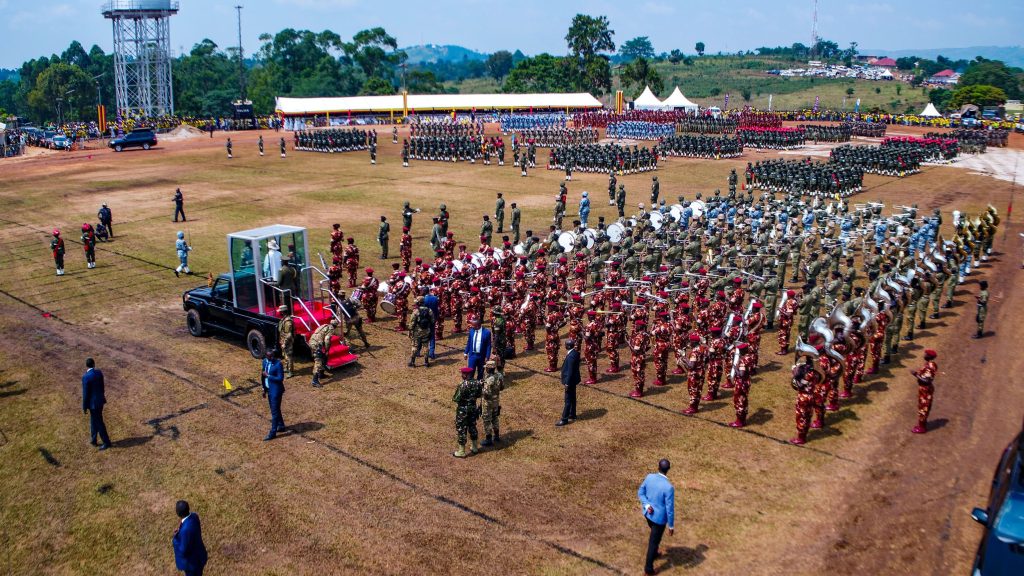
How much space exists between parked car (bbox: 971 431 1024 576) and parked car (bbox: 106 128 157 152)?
191 feet

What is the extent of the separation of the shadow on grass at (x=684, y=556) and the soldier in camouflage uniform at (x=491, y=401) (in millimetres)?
3542

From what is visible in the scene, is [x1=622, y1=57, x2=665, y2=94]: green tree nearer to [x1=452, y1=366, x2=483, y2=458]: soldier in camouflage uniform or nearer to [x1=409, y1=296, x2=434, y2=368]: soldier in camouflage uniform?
[x1=409, y1=296, x2=434, y2=368]: soldier in camouflage uniform

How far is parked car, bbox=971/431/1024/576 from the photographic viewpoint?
22.5 ft

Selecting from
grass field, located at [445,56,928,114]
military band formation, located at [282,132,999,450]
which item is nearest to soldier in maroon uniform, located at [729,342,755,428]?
military band formation, located at [282,132,999,450]

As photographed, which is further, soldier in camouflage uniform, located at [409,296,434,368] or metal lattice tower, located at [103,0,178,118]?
metal lattice tower, located at [103,0,178,118]

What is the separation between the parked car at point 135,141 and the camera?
53.6 m

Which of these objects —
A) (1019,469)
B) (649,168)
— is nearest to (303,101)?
(649,168)

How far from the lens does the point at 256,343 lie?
15.0 metres

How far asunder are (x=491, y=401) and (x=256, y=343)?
6115 mm

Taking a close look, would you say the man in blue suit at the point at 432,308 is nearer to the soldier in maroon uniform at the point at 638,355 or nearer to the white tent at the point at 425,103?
the soldier in maroon uniform at the point at 638,355

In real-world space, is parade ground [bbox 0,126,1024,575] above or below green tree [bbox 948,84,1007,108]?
below

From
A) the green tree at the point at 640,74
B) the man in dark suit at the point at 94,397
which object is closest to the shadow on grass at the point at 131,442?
the man in dark suit at the point at 94,397

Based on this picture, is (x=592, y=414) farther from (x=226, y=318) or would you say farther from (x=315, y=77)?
(x=315, y=77)

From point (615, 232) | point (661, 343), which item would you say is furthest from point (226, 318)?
point (615, 232)
